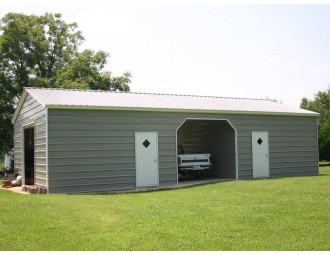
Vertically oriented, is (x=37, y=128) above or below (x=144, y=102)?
below

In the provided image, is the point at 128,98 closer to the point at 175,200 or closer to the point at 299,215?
the point at 175,200

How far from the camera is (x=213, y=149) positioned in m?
Result: 19.9

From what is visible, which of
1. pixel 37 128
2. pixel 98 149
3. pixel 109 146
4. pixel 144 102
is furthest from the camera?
pixel 144 102

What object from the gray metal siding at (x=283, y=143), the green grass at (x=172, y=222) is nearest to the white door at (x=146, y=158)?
the green grass at (x=172, y=222)

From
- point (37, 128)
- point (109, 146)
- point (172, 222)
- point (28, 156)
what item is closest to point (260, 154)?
point (109, 146)

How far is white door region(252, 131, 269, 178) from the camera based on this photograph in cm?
1869

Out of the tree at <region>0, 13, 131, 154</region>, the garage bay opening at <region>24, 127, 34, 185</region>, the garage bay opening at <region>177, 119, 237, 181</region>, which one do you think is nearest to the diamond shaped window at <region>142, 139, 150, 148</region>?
the garage bay opening at <region>177, 119, 237, 181</region>

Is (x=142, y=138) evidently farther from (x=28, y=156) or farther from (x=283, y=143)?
(x=283, y=143)

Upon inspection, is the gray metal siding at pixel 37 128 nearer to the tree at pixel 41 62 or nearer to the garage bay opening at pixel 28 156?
the garage bay opening at pixel 28 156

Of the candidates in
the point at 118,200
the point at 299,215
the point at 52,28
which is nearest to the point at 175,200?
the point at 118,200

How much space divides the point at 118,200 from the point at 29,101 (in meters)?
6.88

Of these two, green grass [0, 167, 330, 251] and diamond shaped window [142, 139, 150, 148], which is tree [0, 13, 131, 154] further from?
green grass [0, 167, 330, 251]

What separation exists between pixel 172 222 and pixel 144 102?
9265 millimetres

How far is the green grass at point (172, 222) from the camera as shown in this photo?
6629 mm
